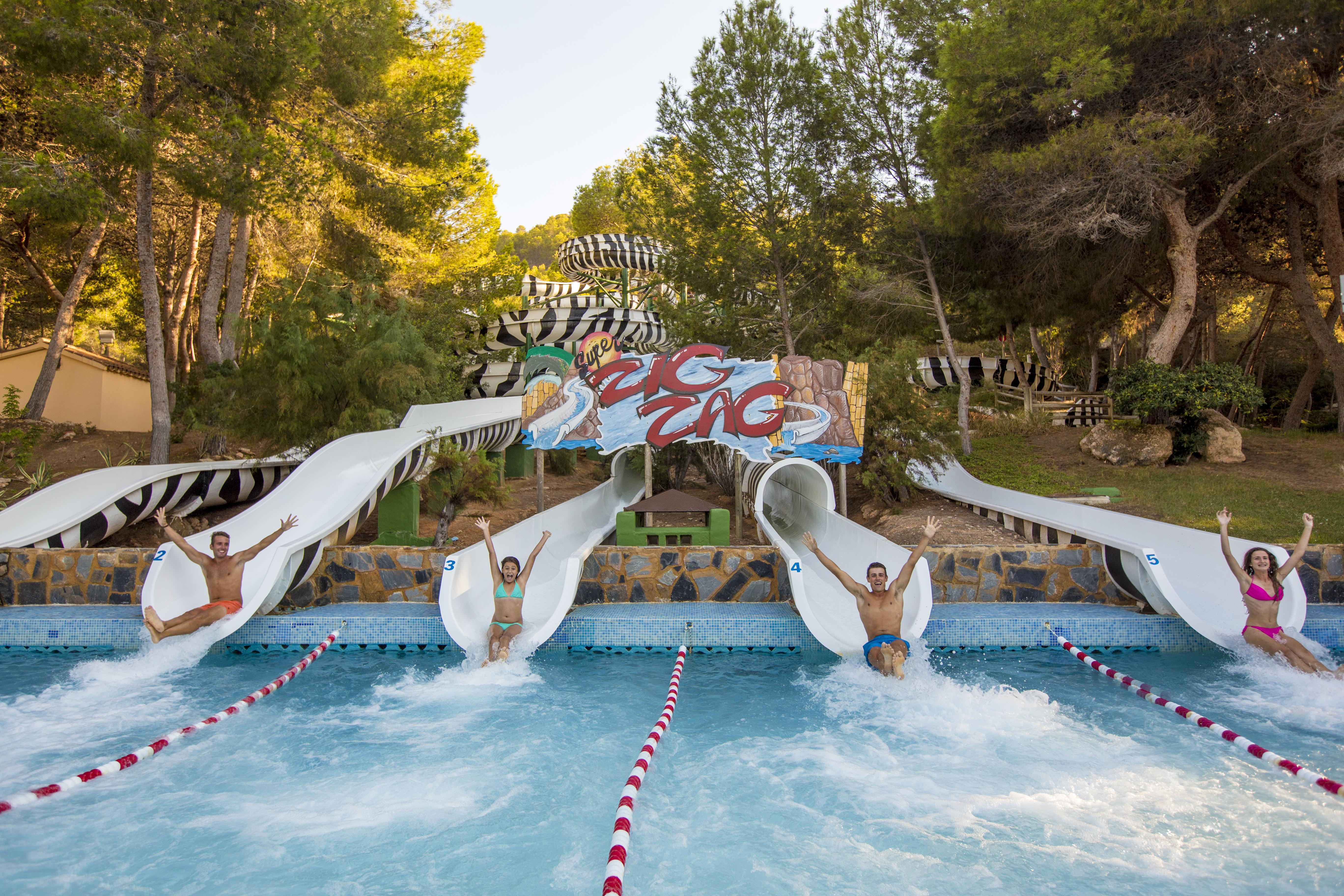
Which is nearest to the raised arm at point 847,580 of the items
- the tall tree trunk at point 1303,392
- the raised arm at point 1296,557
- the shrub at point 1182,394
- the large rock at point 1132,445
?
the raised arm at point 1296,557

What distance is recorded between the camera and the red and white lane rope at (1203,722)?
12.4 feet

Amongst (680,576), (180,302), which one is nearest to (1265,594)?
(680,576)

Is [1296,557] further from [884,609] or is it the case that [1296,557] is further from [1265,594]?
[884,609]

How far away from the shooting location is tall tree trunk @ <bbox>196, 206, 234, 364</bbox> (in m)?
10.9

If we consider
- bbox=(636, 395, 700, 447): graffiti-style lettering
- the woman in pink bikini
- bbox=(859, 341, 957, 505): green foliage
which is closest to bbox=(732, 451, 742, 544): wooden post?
bbox=(636, 395, 700, 447): graffiti-style lettering

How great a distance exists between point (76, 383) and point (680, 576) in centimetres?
1548

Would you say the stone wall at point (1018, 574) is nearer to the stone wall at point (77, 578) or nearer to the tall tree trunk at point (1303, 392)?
the stone wall at point (77, 578)

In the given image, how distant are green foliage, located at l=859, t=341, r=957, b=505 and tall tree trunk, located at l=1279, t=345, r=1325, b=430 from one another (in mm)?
9422

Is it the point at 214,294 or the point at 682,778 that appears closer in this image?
the point at 682,778

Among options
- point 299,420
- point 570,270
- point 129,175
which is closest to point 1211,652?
point 299,420

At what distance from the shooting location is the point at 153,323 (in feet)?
32.7

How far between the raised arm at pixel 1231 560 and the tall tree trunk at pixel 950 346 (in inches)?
261

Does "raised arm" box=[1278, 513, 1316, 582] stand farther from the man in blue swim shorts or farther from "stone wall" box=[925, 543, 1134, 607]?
the man in blue swim shorts

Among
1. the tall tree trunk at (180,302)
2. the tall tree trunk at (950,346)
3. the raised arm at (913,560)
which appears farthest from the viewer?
the tall tree trunk at (180,302)
